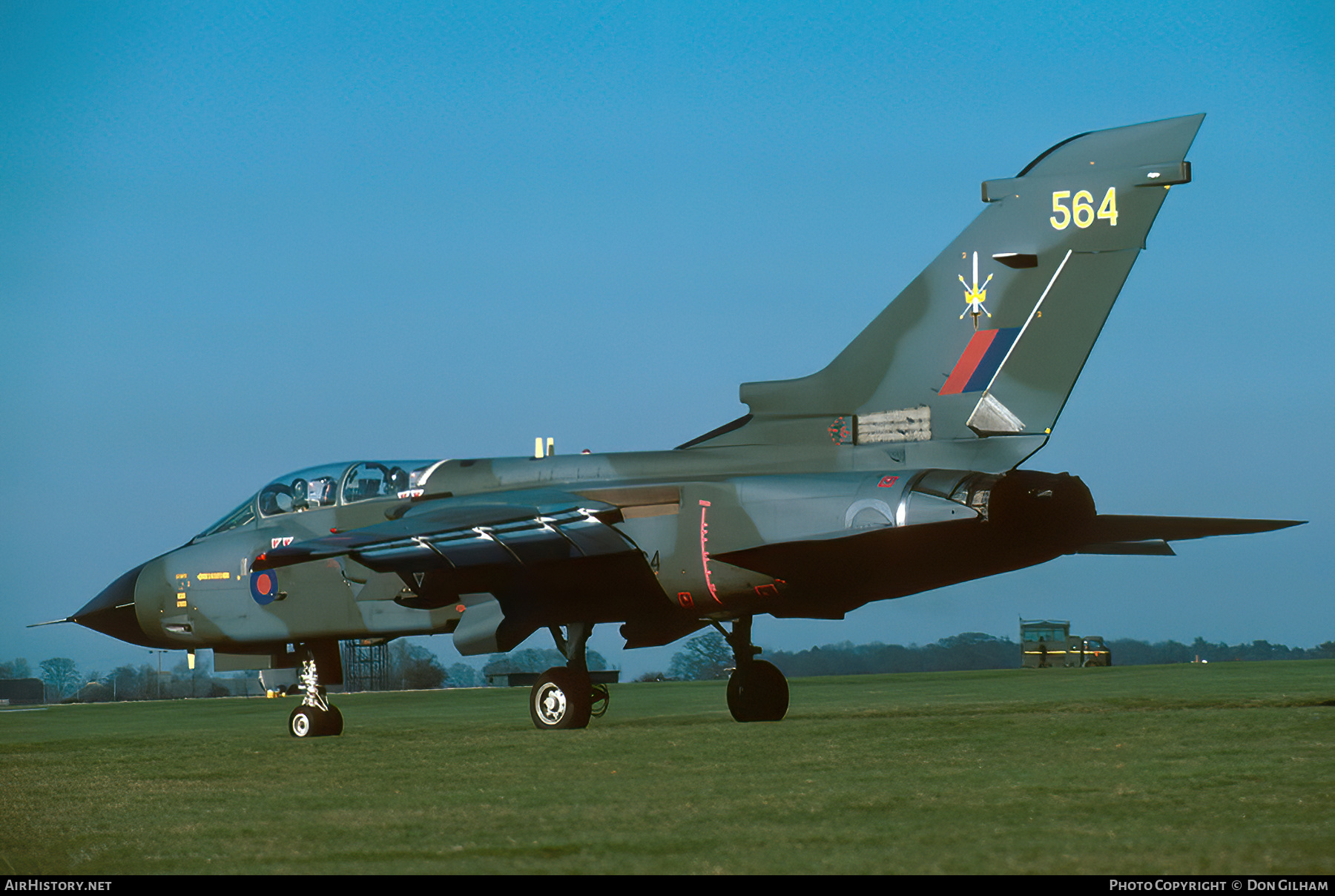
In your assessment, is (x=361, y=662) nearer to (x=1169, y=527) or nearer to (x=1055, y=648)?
(x=1169, y=527)

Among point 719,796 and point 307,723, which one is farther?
point 307,723

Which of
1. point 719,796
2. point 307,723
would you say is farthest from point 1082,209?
point 307,723

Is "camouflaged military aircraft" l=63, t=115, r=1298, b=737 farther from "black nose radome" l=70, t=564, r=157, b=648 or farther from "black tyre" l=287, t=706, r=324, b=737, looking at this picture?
"black nose radome" l=70, t=564, r=157, b=648

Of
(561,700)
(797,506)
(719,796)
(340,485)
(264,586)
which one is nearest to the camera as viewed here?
(719,796)

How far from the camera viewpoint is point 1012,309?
1388 centimetres

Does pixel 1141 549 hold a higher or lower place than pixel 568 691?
higher

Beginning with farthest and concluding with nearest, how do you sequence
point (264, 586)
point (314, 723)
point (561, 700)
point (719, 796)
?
point (264, 586)
point (314, 723)
point (561, 700)
point (719, 796)

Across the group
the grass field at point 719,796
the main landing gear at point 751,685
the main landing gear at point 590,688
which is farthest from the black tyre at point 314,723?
the main landing gear at point 751,685

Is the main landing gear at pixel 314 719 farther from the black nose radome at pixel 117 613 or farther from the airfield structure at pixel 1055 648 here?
the airfield structure at pixel 1055 648

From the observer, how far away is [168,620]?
58.9 feet

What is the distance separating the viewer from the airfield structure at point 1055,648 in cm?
4675

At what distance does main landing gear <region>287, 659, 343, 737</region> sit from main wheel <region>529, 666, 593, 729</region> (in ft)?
8.96

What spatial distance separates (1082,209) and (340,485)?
10.0 meters

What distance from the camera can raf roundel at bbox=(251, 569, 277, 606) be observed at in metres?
17.2
